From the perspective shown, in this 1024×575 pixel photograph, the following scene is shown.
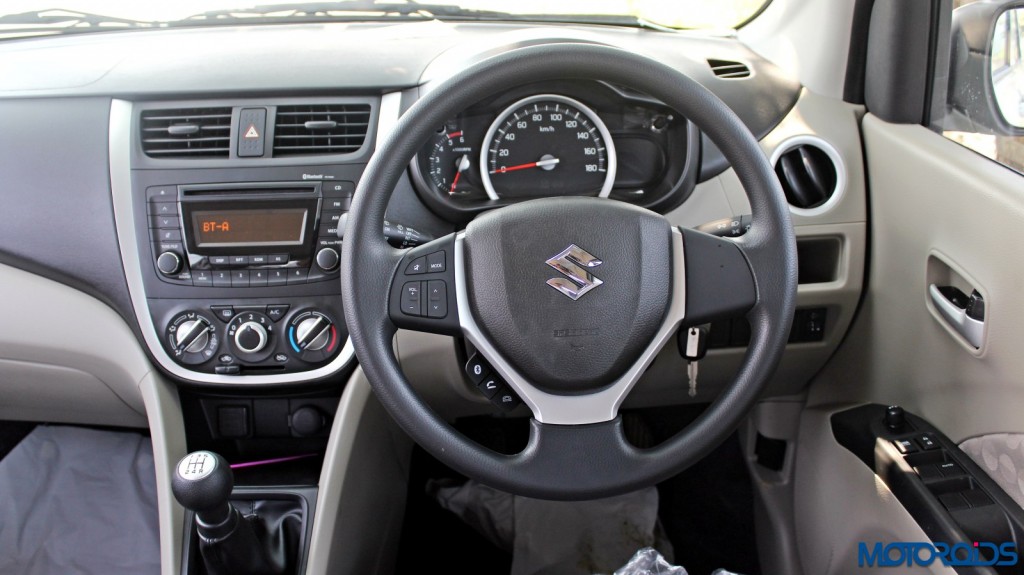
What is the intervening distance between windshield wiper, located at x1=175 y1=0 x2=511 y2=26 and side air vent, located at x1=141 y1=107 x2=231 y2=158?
36cm

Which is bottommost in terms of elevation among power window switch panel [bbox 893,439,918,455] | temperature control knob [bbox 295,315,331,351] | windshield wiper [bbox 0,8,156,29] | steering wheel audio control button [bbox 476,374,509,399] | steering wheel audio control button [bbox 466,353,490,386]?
power window switch panel [bbox 893,439,918,455]

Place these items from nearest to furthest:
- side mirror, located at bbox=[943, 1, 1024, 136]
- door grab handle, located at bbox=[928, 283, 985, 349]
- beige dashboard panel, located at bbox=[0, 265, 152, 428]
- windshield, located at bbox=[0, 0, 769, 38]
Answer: door grab handle, located at bbox=[928, 283, 985, 349]
side mirror, located at bbox=[943, 1, 1024, 136]
beige dashboard panel, located at bbox=[0, 265, 152, 428]
windshield, located at bbox=[0, 0, 769, 38]

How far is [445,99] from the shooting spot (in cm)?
104

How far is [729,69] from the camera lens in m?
1.52

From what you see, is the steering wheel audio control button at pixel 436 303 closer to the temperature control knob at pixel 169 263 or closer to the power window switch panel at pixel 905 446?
the temperature control knob at pixel 169 263

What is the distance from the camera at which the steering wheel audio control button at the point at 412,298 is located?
108cm

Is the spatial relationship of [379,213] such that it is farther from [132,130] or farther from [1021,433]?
[1021,433]

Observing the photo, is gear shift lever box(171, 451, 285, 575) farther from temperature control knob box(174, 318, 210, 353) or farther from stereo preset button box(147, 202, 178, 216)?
stereo preset button box(147, 202, 178, 216)

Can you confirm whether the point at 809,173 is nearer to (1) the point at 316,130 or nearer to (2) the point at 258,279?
(1) the point at 316,130

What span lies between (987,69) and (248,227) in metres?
1.29

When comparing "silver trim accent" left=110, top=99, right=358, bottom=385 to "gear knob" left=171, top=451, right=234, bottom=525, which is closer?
"gear knob" left=171, top=451, right=234, bottom=525

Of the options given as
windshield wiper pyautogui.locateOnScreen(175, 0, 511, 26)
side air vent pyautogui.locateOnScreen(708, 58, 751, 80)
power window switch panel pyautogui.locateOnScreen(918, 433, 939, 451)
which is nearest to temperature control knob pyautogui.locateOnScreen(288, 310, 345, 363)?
windshield wiper pyautogui.locateOnScreen(175, 0, 511, 26)

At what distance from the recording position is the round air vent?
4.84ft

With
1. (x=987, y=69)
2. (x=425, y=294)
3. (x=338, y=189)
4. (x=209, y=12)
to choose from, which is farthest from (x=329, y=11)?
(x=987, y=69)
